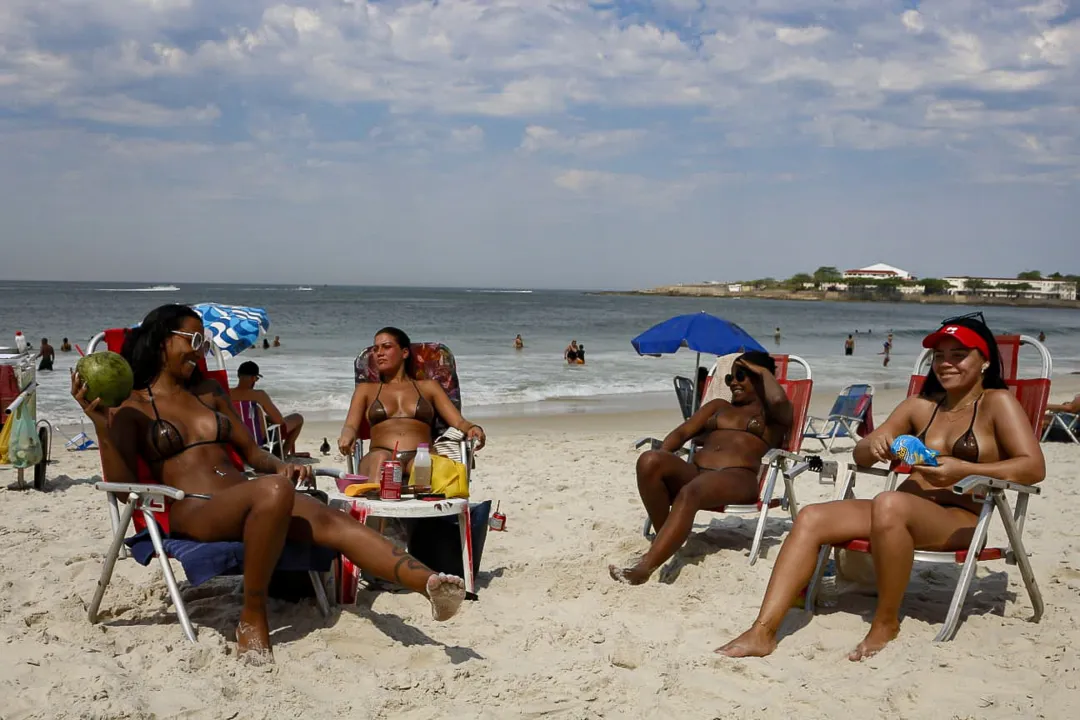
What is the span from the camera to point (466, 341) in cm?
3164

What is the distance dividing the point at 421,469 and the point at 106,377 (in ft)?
4.25

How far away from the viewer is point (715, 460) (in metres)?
4.71

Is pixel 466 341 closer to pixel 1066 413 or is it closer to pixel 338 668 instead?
pixel 1066 413

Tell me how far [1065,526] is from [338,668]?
4.25 meters

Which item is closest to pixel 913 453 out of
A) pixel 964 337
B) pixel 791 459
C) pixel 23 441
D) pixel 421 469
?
pixel 964 337

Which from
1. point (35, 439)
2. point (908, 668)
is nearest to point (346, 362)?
point (35, 439)

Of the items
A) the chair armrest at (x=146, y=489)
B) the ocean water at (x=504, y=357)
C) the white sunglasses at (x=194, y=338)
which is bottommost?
the ocean water at (x=504, y=357)

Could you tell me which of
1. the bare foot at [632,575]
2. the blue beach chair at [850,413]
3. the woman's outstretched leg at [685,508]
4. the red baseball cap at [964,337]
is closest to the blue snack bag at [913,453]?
the red baseball cap at [964,337]

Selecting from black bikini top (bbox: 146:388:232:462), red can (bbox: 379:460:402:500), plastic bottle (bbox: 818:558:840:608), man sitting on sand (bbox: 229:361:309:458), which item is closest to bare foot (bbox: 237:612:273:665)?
black bikini top (bbox: 146:388:232:462)

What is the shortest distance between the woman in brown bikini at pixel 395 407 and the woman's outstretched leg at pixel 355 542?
1.42m

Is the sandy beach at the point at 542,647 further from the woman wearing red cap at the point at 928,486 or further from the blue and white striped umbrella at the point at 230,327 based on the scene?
the blue and white striped umbrella at the point at 230,327

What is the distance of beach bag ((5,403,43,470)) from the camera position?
5707mm

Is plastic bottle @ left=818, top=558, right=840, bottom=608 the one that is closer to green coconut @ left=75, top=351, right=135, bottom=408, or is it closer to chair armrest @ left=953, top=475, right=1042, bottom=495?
chair armrest @ left=953, top=475, right=1042, bottom=495

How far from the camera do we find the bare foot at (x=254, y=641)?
2.97 metres
